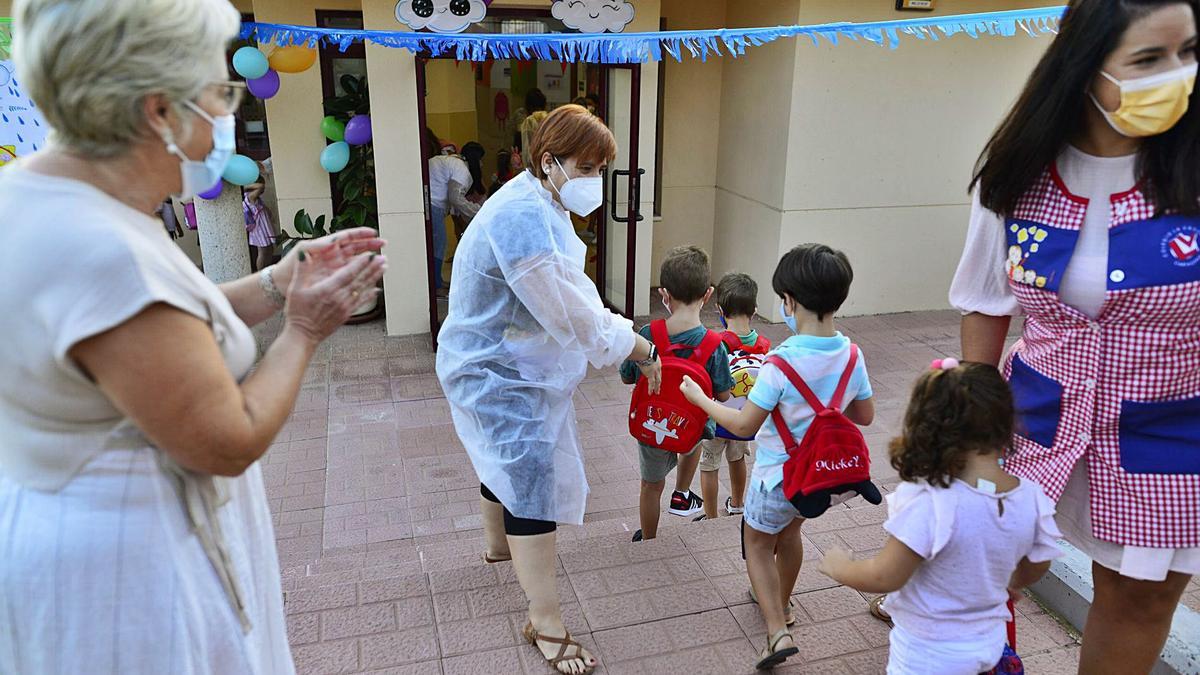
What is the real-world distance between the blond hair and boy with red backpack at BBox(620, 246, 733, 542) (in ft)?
6.28

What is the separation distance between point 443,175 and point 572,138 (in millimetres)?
4872

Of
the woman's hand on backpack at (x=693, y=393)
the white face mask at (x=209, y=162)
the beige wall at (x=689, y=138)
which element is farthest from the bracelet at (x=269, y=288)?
the beige wall at (x=689, y=138)

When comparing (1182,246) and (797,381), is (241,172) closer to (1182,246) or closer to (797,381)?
(797,381)

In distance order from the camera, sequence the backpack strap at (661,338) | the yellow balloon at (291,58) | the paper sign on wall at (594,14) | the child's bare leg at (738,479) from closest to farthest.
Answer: the backpack strap at (661,338), the child's bare leg at (738,479), the paper sign on wall at (594,14), the yellow balloon at (291,58)

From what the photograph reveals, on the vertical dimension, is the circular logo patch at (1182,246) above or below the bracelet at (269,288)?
above

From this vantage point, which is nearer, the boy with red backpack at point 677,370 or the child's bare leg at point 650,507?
the boy with red backpack at point 677,370

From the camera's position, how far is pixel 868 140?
22.1 feet

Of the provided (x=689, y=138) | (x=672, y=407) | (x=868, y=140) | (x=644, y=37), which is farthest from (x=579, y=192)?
(x=689, y=138)

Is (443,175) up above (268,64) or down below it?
below

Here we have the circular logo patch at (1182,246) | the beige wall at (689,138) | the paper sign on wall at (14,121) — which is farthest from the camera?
the beige wall at (689,138)

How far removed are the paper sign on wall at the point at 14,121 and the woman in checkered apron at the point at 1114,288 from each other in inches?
191

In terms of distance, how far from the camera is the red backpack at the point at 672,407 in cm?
279

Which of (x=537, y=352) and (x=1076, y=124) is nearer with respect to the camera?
(x=1076, y=124)

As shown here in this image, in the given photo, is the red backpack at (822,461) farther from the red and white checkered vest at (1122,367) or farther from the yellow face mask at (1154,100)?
the yellow face mask at (1154,100)
